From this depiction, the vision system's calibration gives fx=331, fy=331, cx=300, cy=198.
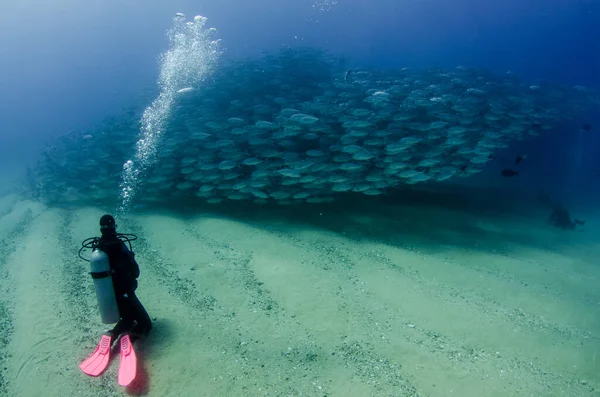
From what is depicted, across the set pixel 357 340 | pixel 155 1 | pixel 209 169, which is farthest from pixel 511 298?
pixel 155 1

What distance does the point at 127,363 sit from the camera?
3.86 metres

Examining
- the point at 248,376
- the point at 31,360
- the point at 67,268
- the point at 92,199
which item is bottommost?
the point at 92,199

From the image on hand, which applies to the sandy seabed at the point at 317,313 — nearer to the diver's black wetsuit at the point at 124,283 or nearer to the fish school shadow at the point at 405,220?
the fish school shadow at the point at 405,220

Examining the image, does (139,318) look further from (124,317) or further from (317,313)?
(317,313)

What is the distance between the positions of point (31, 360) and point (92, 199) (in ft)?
32.2

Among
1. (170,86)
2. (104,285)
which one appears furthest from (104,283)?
(170,86)

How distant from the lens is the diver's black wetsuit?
409 cm

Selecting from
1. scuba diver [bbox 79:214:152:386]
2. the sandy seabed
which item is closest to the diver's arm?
Answer: scuba diver [bbox 79:214:152:386]

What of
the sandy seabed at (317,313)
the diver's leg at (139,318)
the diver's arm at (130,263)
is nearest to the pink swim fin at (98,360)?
the sandy seabed at (317,313)

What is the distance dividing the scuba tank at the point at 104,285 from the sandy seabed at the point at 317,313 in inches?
25.2

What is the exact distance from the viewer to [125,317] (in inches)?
173

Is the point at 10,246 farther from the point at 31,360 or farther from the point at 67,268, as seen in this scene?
the point at 31,360

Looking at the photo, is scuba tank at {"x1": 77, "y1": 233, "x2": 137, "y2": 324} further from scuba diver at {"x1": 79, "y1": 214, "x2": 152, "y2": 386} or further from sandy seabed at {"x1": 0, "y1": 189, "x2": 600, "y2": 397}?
sandy seabed at {"x1": 0, "y1": 189, "x2": 600, "y2": 397}

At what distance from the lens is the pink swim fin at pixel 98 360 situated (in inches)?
152
